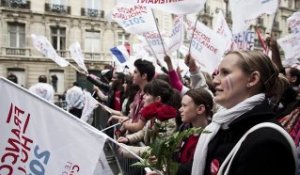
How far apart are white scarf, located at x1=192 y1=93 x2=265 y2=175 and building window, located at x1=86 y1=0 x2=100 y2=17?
102 ft

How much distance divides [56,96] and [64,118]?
2686 cm

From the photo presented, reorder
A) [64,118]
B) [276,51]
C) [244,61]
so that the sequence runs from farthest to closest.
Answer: [276,51] → [64,118] → [244,61]

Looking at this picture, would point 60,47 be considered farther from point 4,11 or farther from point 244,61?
point 244,61

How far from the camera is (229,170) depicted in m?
1.89

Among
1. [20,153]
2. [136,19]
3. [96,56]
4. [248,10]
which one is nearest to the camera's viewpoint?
[20,153]

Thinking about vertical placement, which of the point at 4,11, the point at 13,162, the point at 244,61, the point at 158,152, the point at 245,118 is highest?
the point at 4,11

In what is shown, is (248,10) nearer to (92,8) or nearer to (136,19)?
(136,19)

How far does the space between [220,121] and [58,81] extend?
29.2 metres

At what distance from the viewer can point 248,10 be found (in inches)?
213

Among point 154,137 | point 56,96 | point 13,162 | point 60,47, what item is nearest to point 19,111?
point 13,162


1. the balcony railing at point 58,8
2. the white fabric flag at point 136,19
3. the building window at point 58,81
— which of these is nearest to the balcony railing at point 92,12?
the balcony railing at point 58,8

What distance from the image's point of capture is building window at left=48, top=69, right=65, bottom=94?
30109 millimetres

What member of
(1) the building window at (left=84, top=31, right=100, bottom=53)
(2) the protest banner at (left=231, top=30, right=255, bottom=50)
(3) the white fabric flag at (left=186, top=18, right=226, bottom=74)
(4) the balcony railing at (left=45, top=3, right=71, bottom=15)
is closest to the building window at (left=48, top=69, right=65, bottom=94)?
(1) the building window at (left=84, top=31, right=100, bottom=53)

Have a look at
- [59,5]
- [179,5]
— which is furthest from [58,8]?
[179,5]
